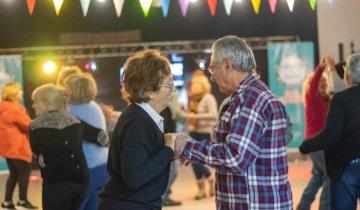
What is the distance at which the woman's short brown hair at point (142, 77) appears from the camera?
2.31m

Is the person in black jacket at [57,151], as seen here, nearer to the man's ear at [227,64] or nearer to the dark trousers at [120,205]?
the dark trousers at [120,205]

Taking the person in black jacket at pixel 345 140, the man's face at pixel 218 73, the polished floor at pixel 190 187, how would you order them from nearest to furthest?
the man's face at pixel 218 73, the person in black jacket at pixel 345 140, the polished floor at pixel 190 187

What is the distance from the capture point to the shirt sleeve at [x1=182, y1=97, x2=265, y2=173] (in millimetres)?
2309

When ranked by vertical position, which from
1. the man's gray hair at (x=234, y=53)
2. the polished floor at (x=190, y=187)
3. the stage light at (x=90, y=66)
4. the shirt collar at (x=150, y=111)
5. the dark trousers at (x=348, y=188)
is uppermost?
the man's gray hair at (x=234, y=53)

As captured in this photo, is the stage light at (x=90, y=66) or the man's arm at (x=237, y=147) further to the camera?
the stage light at (x=90, y=66)

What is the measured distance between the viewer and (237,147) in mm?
2301

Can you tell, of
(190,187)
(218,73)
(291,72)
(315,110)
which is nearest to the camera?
(218,73)

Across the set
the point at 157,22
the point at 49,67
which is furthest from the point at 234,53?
the point at 157,22

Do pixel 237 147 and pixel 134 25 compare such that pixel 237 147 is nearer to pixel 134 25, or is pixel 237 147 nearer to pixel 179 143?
pixel 179 143

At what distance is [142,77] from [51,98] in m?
1.53

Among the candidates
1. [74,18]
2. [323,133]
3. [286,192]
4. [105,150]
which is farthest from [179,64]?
[286,192]

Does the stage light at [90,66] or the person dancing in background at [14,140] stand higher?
the stage light at [90,66]

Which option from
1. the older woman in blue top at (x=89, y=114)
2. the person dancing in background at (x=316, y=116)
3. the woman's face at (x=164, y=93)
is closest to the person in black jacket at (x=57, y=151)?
the older woman in blue top at (x=89, y=114)

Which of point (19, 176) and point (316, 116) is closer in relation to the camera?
point (316, 116)
